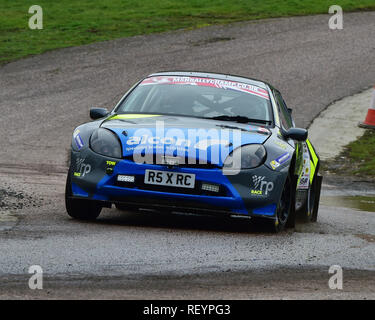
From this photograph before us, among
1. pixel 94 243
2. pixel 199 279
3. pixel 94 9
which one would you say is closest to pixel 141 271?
pixel 199 279

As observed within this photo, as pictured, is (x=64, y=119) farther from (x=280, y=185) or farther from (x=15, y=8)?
(x=15, y=8)

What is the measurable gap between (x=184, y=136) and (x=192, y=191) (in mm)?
465

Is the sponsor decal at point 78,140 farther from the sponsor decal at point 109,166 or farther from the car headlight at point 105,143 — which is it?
the sponsor decal at point 109,166

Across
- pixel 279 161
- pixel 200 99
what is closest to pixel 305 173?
pixel 200 99

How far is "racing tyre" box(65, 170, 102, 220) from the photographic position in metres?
7.73

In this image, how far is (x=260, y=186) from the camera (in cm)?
747

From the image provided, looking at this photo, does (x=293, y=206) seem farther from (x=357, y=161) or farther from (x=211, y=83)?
(x=357, y=161)

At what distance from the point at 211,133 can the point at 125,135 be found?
0.69 m

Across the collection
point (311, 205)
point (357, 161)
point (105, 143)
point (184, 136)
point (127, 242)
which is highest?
point (184, 136)

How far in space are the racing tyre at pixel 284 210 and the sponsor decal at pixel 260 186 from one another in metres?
0.21

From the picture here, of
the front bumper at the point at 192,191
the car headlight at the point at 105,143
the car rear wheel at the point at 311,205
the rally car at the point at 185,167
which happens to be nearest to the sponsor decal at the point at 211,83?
the rally car at the point at 185,167

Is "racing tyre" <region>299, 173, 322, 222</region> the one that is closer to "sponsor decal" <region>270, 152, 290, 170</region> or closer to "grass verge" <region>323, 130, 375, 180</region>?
"sponsor decal" <region>270, 152, 290, 170</region>

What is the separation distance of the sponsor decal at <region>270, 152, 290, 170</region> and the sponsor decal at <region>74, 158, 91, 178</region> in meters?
1.46

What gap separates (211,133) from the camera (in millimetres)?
7676
